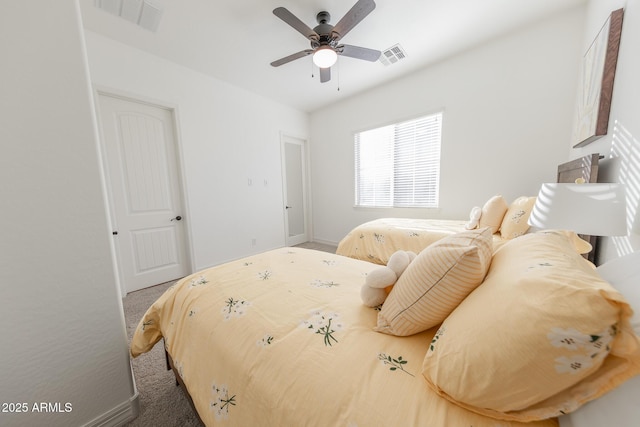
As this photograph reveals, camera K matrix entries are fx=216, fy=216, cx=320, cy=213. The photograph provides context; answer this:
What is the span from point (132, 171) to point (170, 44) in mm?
1456

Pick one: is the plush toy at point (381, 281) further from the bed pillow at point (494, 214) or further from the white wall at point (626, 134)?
the bed pillow at point (494, 214)

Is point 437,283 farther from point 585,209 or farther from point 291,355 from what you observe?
point 585,209

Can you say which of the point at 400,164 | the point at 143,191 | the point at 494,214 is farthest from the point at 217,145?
the point at 494,214

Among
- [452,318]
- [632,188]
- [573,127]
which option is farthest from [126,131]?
[573,127]

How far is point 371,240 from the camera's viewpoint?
2572 mm

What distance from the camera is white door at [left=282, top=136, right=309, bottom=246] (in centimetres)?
430

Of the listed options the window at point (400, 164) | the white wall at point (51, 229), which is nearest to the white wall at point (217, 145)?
the window at point (400, 164)

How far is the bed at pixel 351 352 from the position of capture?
0.47 m

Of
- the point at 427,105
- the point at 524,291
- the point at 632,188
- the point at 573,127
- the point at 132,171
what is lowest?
the point at 524,291

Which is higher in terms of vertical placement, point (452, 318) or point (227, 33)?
point (227, 33)

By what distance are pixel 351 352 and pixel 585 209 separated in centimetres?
118

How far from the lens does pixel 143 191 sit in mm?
2559

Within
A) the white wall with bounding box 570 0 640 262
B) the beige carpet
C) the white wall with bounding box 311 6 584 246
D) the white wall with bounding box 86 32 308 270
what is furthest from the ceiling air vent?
the beige carpet

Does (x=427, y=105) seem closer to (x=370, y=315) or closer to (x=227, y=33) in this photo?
(x=227, y=33)
